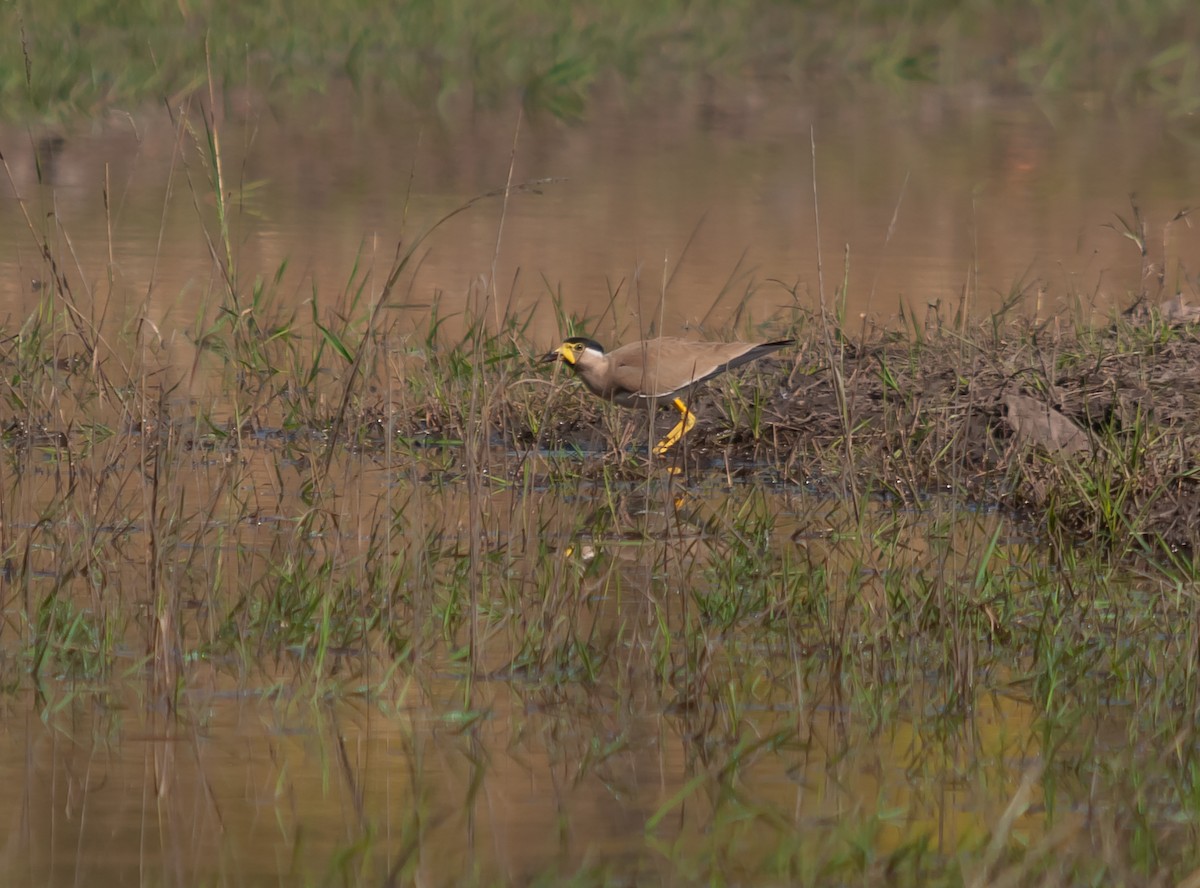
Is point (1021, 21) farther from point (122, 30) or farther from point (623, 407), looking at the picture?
point (623, 407)

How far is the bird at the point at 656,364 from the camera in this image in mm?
8113

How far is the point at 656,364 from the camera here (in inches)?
313

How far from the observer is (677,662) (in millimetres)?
5395

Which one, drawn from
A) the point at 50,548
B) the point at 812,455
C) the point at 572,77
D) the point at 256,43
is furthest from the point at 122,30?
the point at 50,548

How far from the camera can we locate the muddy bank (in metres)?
6.98

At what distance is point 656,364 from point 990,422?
1.17m

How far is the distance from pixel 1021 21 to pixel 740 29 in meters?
5.96

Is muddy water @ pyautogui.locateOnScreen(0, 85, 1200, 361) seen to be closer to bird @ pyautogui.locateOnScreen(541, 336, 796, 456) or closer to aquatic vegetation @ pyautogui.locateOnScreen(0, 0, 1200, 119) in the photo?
aquatic vegetation @ pyautogui.locateOnScreen(0, 0, 1200, 119)

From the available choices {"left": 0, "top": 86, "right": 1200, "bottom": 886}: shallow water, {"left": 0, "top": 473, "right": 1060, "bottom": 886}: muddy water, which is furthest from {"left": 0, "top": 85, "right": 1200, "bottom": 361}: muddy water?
{"left": 0, "top": 473, "right": 1060, "bottom": 886}: muddy water

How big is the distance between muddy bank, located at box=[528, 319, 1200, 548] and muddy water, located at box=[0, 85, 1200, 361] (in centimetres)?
77

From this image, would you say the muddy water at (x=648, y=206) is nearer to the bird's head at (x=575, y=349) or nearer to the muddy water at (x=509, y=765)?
the bird's head at (x=575, y=349)

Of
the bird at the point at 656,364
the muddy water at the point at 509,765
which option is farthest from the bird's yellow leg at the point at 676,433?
the muddy water at the point at 509,765

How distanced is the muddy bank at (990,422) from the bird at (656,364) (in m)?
0.12

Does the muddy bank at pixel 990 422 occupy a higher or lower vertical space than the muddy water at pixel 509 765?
lower
